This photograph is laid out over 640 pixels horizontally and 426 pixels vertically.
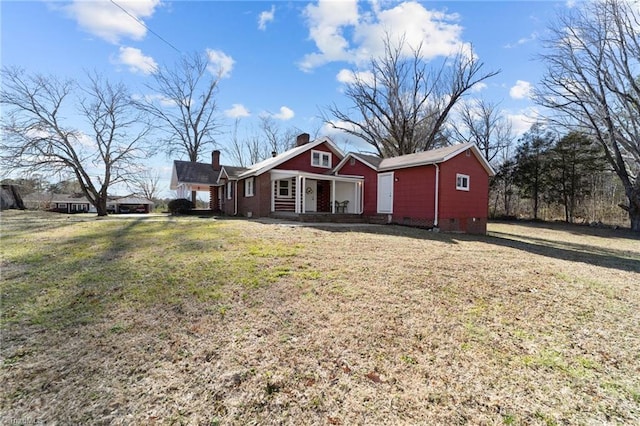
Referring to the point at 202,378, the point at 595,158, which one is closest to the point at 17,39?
the point at 202,378

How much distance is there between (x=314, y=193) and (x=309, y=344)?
50.8 ft

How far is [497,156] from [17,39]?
109 ft

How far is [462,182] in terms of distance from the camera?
1345 centimetres

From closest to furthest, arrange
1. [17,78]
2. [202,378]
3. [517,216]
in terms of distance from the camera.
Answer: [202,378], [17,78], [517,216]

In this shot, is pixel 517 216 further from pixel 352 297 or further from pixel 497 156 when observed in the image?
pixel 352 297

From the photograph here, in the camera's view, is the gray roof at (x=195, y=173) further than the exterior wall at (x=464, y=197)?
Yes

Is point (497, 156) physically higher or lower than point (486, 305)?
higher

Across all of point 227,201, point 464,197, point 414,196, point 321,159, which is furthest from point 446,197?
point 227,201

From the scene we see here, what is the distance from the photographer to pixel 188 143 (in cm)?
3103

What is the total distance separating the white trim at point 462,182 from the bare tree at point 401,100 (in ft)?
41.4

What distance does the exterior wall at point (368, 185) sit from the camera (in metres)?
15.4

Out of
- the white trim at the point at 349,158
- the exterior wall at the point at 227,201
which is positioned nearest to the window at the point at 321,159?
the white trim at the point at 349,158

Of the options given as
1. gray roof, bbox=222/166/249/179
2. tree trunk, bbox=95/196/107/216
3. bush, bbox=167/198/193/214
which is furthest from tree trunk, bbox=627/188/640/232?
tree trunk, bbox=95/196/107/216

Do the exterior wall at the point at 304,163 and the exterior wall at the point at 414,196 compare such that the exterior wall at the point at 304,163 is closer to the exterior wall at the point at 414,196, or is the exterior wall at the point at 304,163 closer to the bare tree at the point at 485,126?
the exterior wall at the point at 414,196
